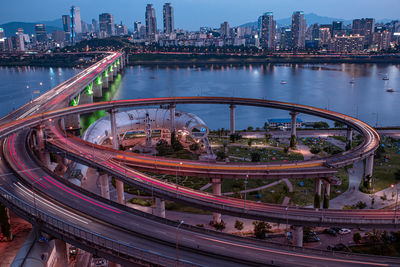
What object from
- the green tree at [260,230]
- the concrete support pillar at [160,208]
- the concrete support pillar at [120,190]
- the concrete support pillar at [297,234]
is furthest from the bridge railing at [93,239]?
the green tree at [260,230]

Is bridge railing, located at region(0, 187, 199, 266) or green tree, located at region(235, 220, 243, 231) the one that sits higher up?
bridge railing, located at region(0, 187, 199, 266)

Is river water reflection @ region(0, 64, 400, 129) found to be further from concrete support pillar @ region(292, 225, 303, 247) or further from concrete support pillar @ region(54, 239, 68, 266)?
concrete support pillar @ region(54, 239, 68, 266)

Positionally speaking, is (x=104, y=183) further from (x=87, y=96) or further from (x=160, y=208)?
(x=87, y=96)

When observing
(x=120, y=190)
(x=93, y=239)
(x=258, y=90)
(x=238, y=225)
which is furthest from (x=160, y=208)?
(x=258, y=90)

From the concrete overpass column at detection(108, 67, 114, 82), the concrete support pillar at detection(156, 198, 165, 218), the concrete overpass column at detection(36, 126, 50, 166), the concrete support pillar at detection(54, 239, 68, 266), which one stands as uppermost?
the concrete overpass column at detection(108, 67, 114, 82)

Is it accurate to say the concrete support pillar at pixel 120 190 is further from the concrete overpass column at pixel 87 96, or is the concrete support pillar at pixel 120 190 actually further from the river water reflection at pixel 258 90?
the concrete overpass column at pixel 87 96

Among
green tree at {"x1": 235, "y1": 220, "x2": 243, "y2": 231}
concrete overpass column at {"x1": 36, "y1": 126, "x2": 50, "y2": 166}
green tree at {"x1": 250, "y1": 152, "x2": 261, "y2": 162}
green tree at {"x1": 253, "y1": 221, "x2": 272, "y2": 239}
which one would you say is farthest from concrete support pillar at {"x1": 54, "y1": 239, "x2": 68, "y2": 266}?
green tree at {"x1": 250, "y1": 152, "x2": 261, "y2": 162}

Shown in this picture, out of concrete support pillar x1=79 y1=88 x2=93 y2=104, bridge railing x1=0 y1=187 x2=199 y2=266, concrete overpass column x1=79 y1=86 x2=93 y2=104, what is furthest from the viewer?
concrete support pillar x1=79 y1=88 x2=93 y2=104

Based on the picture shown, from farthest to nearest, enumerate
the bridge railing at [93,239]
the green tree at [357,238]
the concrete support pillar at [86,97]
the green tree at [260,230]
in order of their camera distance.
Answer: the concrete support pillar at [86,97] → the green tree at [260,230] → the green tree at [357,238] → the bridge railing at [93,239]

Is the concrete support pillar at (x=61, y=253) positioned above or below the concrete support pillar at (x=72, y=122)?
below

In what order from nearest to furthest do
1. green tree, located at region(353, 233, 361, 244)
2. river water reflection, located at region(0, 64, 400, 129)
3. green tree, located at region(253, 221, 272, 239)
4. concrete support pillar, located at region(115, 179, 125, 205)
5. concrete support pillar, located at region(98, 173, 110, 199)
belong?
green tree, located at region(353, 233, 361, 244) < green tree, located at region(253, 221, 272, 239) < concrete support pillar, located at region(98, 173, 110, 199) < concrete support pillar, located at region(115, 179, 125, 205) < river water reflection, located at region(0, 64, 400, 129)
